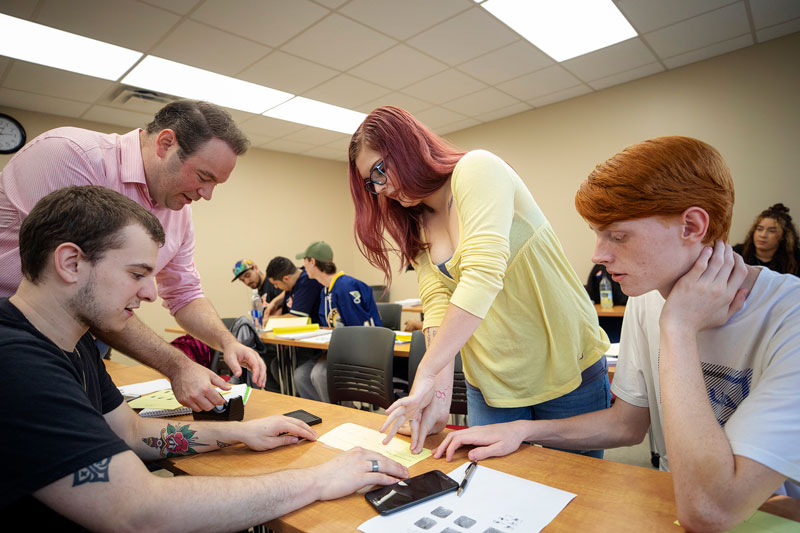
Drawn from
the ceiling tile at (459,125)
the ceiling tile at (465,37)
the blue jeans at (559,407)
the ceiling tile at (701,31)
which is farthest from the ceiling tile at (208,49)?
the ceiling tile at (701,31)

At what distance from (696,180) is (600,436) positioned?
2.02 feet

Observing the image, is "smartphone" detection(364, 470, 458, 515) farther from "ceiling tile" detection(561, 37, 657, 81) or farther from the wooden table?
"ceiling tile" detection(561, 37, 657, 81)

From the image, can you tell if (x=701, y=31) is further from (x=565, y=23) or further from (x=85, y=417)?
(x=85, y=417)

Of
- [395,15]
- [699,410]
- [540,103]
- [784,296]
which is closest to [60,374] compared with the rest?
[699,410]

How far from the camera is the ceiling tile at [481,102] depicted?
4865 mm

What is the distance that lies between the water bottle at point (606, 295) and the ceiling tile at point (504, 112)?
2.34 m

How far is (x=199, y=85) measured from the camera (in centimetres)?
413

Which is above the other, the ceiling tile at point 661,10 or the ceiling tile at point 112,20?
the ceiling tile at point 661,10

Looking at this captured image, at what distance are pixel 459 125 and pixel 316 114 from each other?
196 centimetres

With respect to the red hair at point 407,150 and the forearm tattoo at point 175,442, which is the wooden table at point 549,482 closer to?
the forearm tattoo at point 175,442

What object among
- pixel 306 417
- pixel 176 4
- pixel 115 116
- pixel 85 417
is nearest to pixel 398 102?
pixel 176 4

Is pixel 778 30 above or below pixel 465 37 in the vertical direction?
above

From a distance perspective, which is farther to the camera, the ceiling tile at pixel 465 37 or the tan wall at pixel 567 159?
the tan wall at pixel 567 159

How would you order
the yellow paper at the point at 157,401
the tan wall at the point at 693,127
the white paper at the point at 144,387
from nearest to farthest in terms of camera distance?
the yellow paper at the point at 157,401
the white paper at the point at 144,387
the tan wall at the point at 693,127
